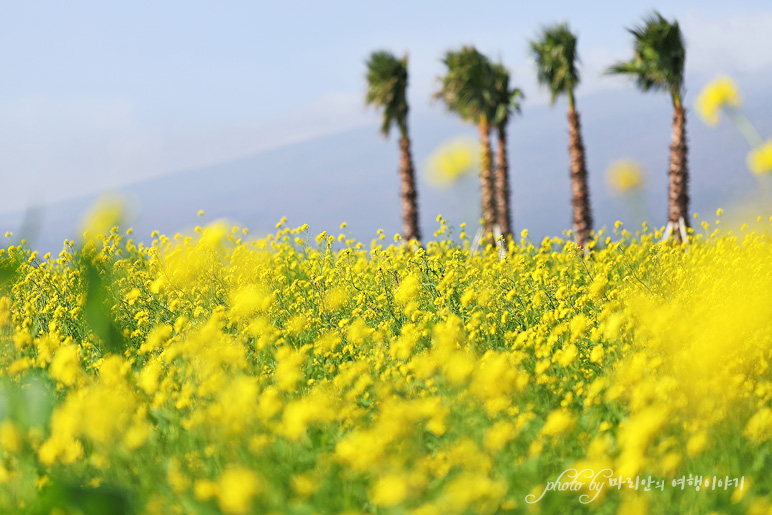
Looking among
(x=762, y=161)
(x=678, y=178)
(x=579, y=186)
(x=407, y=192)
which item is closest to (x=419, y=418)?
(x=762, y=161)

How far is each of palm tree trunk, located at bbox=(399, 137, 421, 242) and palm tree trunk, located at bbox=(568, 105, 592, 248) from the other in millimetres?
4239

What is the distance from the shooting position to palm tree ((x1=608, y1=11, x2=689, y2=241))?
659 inches

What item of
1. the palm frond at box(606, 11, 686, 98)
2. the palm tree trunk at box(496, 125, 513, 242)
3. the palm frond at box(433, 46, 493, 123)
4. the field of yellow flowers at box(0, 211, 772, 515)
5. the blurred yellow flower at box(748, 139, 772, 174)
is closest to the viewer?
the field of yellow flowers at box(0, 211, 772, 515)

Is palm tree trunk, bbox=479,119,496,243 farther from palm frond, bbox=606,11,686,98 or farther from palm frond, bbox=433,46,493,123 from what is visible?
palm frond, bbox=606,11,686,98

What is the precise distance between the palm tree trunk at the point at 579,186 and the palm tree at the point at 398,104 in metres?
4.24

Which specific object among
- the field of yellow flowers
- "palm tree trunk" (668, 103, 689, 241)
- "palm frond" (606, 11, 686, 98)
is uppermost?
"palm frond" (606, 11, 686, 98)

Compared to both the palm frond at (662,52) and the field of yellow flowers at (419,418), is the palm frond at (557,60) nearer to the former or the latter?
the palm frond at (662,52)

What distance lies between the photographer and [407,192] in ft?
67.7

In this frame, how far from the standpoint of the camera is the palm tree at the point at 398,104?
814 inches

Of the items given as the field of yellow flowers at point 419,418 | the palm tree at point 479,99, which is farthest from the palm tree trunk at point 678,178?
the field of yellow flowers at point 419,418

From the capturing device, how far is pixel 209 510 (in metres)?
2.47

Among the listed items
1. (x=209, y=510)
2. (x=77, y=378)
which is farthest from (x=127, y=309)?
(x=209, y=510)

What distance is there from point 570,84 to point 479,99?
2660mm

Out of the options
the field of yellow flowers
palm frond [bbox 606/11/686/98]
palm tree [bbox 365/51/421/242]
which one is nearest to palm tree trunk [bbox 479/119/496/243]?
palm tree [bbox 365/51/421/242]
